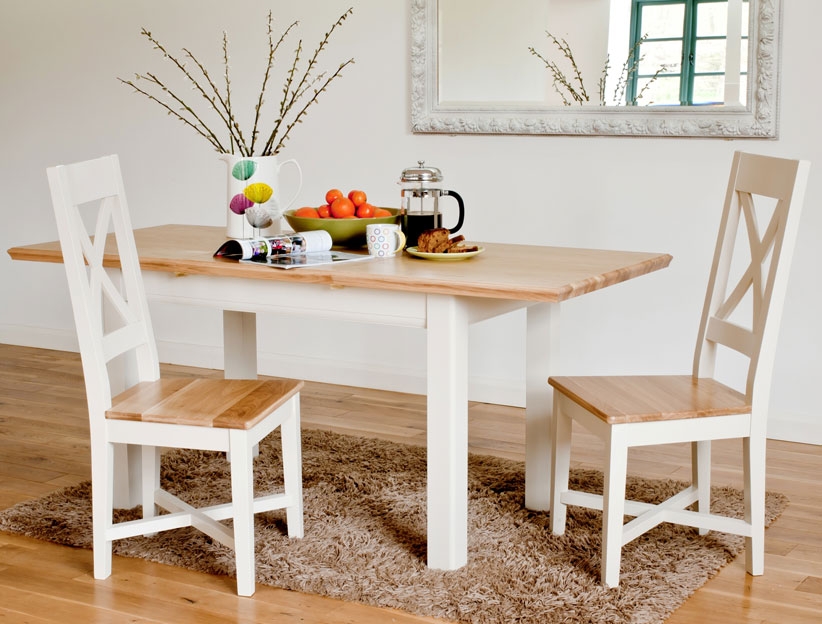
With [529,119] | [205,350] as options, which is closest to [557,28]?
[529,119]

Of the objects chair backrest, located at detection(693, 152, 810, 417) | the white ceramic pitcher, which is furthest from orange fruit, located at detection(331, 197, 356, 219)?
chair backrest, located at detection(693, 152, 810, 417)

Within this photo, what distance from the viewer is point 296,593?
2.40 metres

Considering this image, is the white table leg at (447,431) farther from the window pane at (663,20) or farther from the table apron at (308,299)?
the window pane at (663,20)

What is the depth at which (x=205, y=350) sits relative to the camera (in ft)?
15.1

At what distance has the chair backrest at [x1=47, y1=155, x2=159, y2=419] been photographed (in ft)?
7.70

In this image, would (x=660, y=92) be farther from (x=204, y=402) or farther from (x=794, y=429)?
(x=204, y=402)

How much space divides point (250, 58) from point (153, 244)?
1.62 meters

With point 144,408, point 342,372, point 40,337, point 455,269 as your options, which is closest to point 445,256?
point 455,269

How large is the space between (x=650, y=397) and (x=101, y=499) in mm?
1230

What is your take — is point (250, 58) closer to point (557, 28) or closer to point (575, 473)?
point (557, 28)

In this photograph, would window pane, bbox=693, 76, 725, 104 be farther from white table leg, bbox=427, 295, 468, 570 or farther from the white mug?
white table leg, bbox=427, 295, 468, 570

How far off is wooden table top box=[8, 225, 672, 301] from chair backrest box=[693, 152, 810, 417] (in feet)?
0.61

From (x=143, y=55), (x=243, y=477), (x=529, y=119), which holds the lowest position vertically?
(x=243, y=477)

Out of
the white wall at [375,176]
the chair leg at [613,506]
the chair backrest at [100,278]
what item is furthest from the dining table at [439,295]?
the white wall at [375,176]
